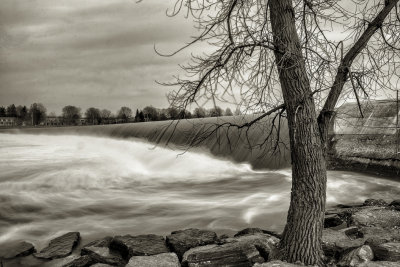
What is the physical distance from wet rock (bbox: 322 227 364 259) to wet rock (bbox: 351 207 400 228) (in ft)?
3.59

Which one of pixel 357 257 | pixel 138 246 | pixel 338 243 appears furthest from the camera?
pixel 138 246

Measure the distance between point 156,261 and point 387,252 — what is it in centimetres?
324

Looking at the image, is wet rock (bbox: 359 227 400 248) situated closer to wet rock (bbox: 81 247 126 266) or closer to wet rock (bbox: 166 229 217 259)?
wet rock (bbox: 166 229 217 259)

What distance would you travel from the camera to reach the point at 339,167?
14.2m

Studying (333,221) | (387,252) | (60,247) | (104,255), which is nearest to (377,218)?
(333,221)

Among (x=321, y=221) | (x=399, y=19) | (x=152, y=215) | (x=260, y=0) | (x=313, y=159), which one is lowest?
(x=152, y=215)

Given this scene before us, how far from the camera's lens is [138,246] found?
6.88 metres

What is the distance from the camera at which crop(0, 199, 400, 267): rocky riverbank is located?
5.70 meters

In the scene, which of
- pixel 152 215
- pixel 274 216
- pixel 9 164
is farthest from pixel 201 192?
pixel 9 164

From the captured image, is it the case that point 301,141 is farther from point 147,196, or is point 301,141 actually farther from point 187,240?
point 147,196

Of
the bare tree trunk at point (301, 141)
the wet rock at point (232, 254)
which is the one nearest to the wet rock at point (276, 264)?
the bare tree trunk at point (301, 141)

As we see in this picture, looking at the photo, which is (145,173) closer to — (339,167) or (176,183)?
(176,183)

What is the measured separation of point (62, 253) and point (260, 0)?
18.4 ft

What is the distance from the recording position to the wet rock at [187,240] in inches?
274
